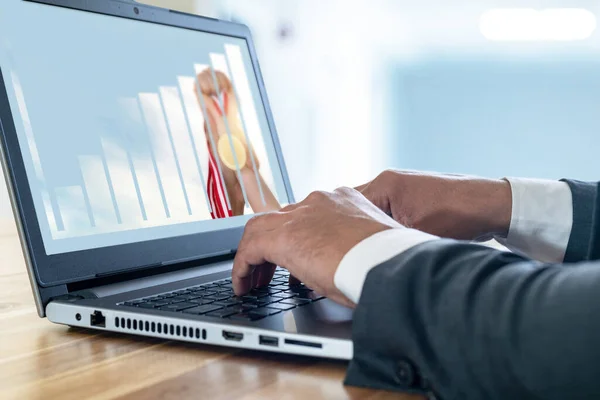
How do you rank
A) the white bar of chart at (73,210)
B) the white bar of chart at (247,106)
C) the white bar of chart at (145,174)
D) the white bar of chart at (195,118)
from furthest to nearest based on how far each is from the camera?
the white bar of chart at (247,106), the white bar of chart at (195,118), the white bar of chart at (145,174), the white bar of chart at (73,210)

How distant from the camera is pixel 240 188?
1032 millimetres

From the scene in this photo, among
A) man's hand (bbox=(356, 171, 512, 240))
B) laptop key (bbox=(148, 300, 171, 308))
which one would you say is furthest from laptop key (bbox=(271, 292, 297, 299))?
man's hand (bbox=(356, 171, 512, 240))

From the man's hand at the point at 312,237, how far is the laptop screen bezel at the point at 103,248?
157mm

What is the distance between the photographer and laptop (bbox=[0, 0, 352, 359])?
626 mm

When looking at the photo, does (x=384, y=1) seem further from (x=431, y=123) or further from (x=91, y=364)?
(x=91, y=364)

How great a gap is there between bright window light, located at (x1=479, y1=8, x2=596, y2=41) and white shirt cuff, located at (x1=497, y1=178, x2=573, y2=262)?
2138 mm

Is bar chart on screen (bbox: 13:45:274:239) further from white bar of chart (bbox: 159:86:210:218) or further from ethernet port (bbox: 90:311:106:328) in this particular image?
ethernet port (bbox: 90:311:106:328)

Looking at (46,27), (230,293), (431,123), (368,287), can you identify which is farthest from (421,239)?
(431,123)

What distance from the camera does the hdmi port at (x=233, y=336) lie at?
56 centimetres

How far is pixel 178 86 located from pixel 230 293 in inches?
14.5

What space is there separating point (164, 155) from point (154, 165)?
0.03m

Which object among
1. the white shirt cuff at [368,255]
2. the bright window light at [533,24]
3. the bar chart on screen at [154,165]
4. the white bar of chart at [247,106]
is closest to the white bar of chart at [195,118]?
the bar chart on screen at [154,165]

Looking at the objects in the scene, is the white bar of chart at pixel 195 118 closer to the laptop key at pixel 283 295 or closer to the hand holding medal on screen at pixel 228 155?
the hand holding medal on screen at pixel 228 155

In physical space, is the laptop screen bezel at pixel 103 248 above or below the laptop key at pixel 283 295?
above
